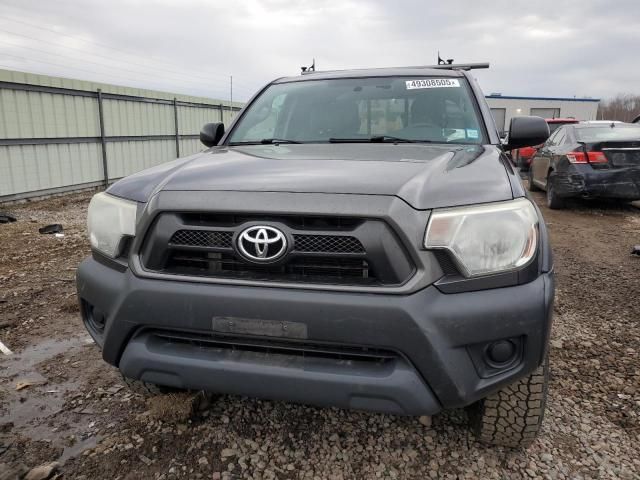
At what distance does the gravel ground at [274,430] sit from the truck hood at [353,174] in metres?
1.12

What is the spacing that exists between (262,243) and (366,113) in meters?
1.64

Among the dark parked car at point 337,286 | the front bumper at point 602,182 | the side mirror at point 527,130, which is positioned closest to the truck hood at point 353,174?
the dark parked car at point 337,286

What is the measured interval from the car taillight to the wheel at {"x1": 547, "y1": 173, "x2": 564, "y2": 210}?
63cm

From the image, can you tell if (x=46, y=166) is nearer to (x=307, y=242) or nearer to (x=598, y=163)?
(x=307, y=242)

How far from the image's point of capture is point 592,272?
4.86 metres

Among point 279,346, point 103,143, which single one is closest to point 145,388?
point 279,346

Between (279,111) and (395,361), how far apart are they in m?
2.16

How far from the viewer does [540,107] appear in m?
30.9

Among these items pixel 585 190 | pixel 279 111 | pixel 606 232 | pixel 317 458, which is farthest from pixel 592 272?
pixel 317 458

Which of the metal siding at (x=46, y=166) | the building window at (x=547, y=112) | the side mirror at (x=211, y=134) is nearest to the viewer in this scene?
the side mirror at (x=211, y=134)

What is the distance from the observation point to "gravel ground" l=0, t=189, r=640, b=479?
6.72ft

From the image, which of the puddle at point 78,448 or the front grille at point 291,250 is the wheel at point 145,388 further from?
the front grille at point 291,250

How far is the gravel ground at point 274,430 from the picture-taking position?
205 cm

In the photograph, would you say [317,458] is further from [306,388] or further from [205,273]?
[205,273]
